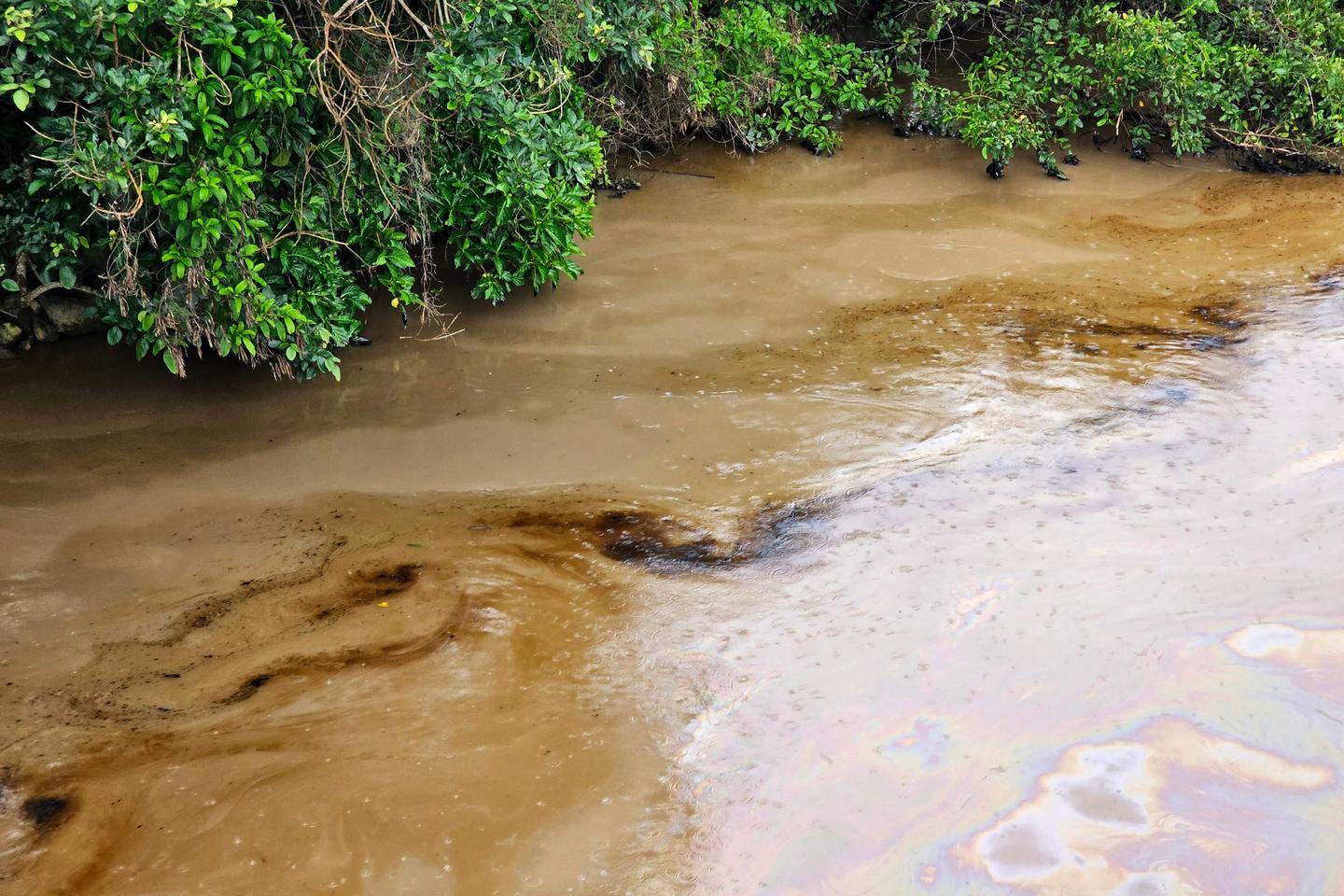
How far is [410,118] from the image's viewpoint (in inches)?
193

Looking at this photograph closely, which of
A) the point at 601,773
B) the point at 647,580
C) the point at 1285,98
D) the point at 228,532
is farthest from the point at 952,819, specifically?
the point at 1285,98

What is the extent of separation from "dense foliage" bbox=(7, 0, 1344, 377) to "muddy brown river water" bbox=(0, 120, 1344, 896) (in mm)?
500

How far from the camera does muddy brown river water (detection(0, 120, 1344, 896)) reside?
303 centimetres

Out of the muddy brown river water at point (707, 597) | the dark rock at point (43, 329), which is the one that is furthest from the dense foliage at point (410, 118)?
the muddy brown river water at point (707, 597)

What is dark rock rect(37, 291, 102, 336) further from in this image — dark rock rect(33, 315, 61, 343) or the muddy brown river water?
the muddy brown river water

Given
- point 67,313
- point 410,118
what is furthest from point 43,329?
point 410,118

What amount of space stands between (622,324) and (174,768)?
3.24m

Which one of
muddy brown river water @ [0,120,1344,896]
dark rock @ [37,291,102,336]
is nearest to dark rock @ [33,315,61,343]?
dark rock @ [37,291,102,336]

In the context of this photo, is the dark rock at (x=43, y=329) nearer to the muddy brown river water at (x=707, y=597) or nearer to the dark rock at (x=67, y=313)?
the dark rock at (x=67, y=313)

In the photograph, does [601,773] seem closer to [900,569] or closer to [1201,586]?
[900,569]

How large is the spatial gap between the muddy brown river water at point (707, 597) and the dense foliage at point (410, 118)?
500 millimetres

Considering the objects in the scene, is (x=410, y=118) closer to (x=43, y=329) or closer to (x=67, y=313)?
(x=67, y=313)

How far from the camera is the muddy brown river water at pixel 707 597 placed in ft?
9.95

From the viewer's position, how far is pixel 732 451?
15.6 feet
